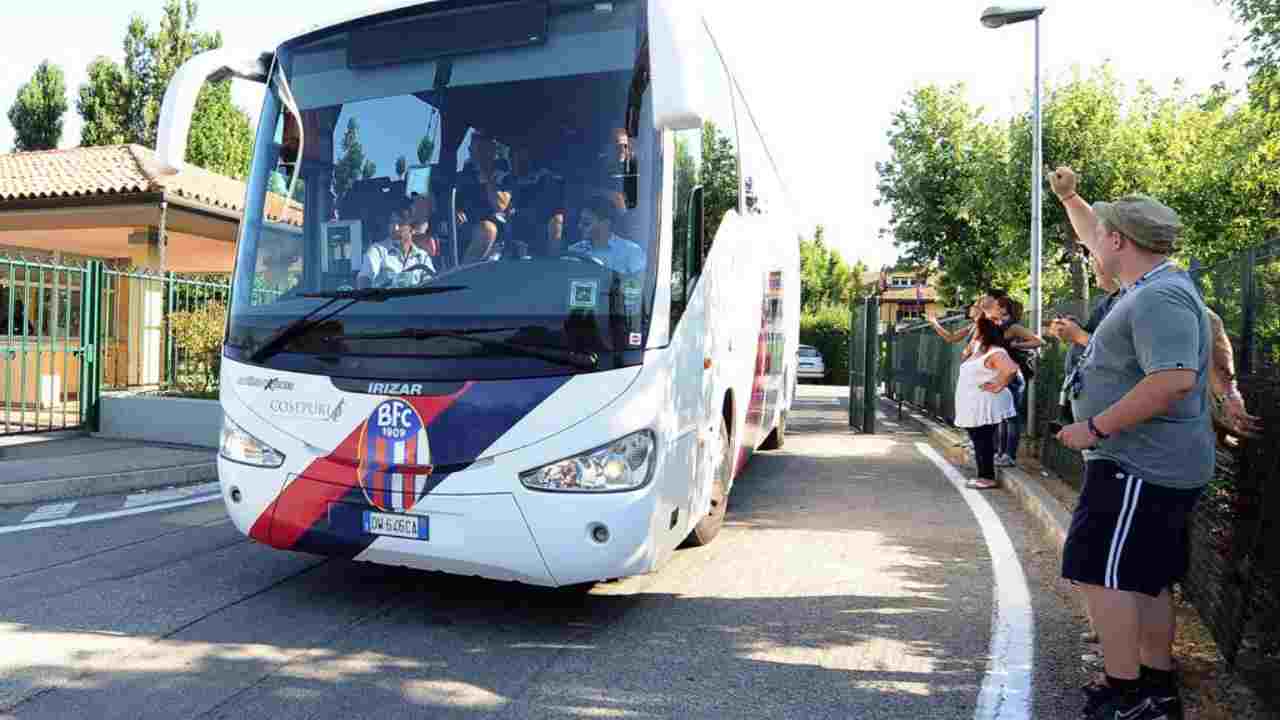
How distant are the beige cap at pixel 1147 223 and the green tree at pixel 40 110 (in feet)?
166

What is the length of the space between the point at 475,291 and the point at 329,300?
2.54 ft

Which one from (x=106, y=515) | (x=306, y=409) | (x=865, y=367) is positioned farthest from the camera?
(x=865, y=367)

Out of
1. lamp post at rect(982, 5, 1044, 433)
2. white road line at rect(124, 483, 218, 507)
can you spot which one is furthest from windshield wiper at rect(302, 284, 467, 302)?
lamp post at rect(982, 5, 1044, 433)

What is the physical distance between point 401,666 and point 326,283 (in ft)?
6.06

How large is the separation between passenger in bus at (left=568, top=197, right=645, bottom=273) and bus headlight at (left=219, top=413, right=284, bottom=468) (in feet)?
5.67

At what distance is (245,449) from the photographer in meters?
4.74

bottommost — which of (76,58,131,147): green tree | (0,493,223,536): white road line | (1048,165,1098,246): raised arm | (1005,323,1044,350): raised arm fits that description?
(0,493,223,536): white road line

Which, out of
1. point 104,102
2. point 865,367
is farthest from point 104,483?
point 104,102

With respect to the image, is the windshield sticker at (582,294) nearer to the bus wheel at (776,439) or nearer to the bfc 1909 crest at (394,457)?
the bfc 1909 crest at (394,457)

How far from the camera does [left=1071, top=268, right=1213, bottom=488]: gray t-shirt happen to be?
3227mm

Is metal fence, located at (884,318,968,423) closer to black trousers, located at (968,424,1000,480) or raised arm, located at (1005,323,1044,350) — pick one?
black trousers, located at (968,424,1000,480)

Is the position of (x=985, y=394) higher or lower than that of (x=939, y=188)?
lower

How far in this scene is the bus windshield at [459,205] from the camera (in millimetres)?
4336

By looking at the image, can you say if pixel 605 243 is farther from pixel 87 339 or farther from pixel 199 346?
pixel 199 346
